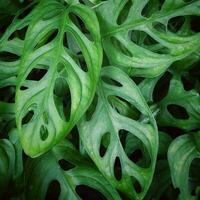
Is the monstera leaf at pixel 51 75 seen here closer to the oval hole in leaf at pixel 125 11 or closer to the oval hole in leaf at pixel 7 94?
the oval hole in leaf at pixel 125 11

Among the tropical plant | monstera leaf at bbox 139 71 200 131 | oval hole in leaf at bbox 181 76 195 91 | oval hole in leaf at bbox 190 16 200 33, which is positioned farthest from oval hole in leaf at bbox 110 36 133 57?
oval hole in leaf at bbox 190 16 200 33

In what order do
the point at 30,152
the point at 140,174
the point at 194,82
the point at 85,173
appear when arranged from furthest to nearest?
the point at 194,82 < the point at 85,173 < the point at 140,174 < the point at 30,152

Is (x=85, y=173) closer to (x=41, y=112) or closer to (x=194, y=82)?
(x=41, y=112)

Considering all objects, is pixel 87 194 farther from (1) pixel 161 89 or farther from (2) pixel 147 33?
(2) pixel 147 33

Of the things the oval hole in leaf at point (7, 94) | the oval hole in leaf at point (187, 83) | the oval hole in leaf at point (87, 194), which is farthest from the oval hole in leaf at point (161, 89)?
the oval hole in leaf at point (7, 94)

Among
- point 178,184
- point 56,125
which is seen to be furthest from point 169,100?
point 56,125

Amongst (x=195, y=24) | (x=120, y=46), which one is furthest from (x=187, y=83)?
(x=120, y=46)
